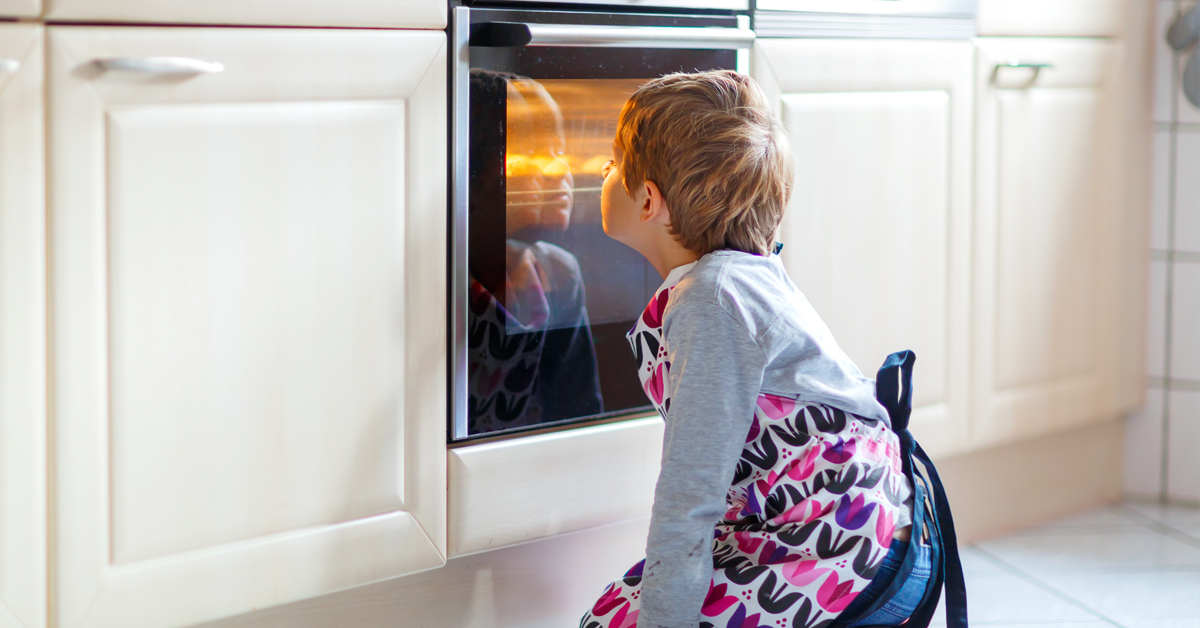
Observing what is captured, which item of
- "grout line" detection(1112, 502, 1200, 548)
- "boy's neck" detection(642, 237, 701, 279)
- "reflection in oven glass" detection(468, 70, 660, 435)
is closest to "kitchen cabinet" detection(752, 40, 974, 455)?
"reflection in oven glass" detection(468, 70, 660, 435)

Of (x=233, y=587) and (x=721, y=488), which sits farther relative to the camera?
(x=233, y=587)

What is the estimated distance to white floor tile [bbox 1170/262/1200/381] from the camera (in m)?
1.92

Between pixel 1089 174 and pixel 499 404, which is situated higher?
pixel 1089 174

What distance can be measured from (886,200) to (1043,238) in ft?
1.23

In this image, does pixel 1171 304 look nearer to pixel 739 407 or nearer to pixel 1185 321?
pixel 1185 321

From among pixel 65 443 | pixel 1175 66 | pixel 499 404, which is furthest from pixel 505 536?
pixel 1175 66

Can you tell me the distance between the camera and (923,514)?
1075 millimetres

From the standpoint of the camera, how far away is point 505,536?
1.29 meters

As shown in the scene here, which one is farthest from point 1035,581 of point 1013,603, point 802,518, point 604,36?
point 604,36

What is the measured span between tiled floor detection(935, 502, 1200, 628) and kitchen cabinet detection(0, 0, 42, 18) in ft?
4.55

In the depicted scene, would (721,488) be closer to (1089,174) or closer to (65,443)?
(65,443)

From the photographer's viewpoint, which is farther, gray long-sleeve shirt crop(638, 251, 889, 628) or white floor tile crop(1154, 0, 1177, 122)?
white floor tile crop(1154, 0, 1177, 122)

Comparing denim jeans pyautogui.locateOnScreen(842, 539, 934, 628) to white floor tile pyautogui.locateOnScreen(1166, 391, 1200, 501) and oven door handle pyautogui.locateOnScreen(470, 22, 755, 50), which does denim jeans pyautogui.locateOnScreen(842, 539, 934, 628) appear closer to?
oven door handle pyautogui.locateOnScreen(470, 22, 755, 50)

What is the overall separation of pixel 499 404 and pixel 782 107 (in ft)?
1.82
